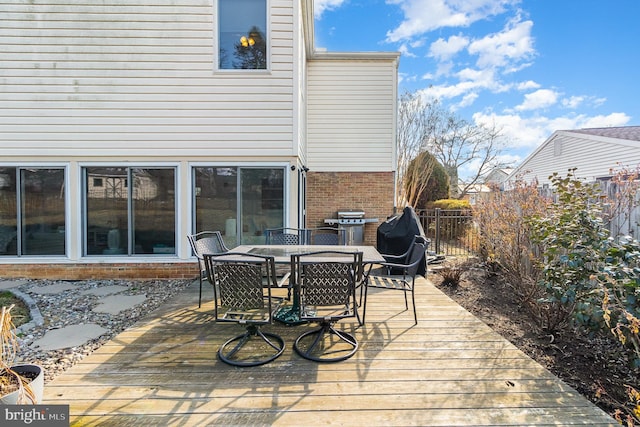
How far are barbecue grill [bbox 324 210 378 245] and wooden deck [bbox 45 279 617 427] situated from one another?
4563mm

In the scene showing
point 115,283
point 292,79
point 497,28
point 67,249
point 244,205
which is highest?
point 497,28

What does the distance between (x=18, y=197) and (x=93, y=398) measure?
532 cm

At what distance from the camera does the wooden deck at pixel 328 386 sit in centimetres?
199

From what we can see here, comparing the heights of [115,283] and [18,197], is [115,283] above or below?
below

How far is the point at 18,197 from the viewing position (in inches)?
219

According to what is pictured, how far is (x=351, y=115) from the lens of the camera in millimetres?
8000

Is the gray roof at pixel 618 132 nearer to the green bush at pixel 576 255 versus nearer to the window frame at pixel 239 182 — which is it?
the green bush at pixel 576 255

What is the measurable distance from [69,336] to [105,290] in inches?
70.6

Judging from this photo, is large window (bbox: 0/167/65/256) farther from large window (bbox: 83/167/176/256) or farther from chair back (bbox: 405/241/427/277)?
chair back (bbox: 405/241/427/277)

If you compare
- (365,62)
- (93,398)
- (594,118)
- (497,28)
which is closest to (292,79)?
(365,62)

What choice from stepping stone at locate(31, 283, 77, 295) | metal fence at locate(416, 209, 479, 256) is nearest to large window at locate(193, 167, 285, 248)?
stepping stone at locate(31, 283, 77, 295)

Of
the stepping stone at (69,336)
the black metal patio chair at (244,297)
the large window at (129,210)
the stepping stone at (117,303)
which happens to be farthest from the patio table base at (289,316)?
the large window at (129,210)

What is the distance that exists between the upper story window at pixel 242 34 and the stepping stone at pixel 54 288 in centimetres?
456

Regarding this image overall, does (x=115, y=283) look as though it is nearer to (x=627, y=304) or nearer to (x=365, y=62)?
(x=627, y=304)
